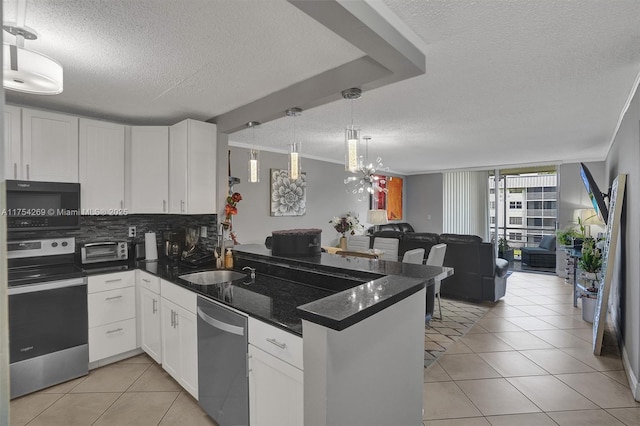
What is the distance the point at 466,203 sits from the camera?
8281 millimetres

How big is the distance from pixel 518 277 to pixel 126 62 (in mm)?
7377

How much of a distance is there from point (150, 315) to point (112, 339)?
433mm

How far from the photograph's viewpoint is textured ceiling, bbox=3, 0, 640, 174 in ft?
5.12

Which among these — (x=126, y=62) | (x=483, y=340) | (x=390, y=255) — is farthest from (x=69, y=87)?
(x=483, y=340)

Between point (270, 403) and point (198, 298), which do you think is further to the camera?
point (198, 298)

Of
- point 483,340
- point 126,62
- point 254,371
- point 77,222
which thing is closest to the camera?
point 254,371

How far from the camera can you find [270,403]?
1587mm

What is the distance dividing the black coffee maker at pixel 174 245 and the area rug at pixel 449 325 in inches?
109

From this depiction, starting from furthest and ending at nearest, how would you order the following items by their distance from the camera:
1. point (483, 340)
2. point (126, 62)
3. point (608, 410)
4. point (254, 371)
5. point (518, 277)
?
point (518, 277), point (483, 340), point (608, 410), point (126, 62), point (254, 371)

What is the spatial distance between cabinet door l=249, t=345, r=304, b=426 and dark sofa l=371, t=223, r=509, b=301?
372 cm

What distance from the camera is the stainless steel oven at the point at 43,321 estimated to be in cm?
242

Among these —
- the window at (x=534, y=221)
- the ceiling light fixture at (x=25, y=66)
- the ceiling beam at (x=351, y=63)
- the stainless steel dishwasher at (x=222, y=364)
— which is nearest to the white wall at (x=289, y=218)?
the ceiling beam at (x=351, y=63)

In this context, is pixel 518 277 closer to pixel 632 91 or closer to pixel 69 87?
pixel 632 91

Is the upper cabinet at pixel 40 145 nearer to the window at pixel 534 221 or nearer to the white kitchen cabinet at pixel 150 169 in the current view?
the white kitchen cabinet at pixel 150 169
